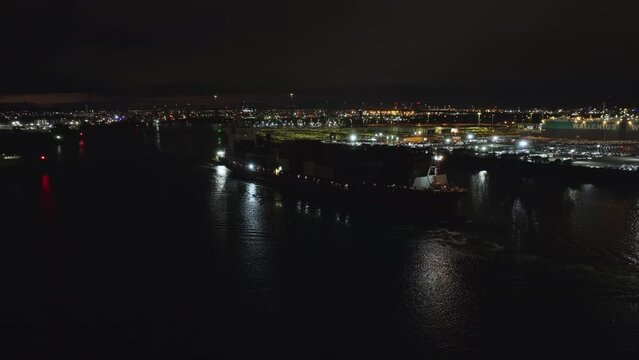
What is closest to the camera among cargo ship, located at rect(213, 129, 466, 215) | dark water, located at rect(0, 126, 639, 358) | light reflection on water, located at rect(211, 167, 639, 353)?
dark water, located at rect(0, 126, 639, 358)

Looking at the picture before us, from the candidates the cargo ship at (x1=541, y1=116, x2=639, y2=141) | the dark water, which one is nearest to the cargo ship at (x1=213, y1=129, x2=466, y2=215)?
the dark water

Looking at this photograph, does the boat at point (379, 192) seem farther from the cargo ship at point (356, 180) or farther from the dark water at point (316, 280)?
the dark water at point (316, 280)

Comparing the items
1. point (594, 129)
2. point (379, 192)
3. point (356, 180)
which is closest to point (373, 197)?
point (379, 192)

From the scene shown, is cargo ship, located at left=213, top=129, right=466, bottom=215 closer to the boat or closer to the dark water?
the boat

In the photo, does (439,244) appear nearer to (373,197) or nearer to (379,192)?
(379,192)

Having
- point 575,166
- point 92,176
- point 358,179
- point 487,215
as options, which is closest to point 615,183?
point 575,166

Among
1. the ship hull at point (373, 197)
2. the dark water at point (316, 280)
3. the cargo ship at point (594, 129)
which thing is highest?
the cargo ship at point (594, 129)

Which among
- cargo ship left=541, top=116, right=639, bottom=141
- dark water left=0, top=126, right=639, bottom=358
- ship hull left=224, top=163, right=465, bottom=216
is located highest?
cargo ship left=541, top=116, right=639, bottom=141

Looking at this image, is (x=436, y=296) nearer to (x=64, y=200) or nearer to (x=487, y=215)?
(x=487, y=215)

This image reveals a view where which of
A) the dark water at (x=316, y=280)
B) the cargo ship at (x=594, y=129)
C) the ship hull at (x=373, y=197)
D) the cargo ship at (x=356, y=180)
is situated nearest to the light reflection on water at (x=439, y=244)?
the dark water at (x=316, y=280)
